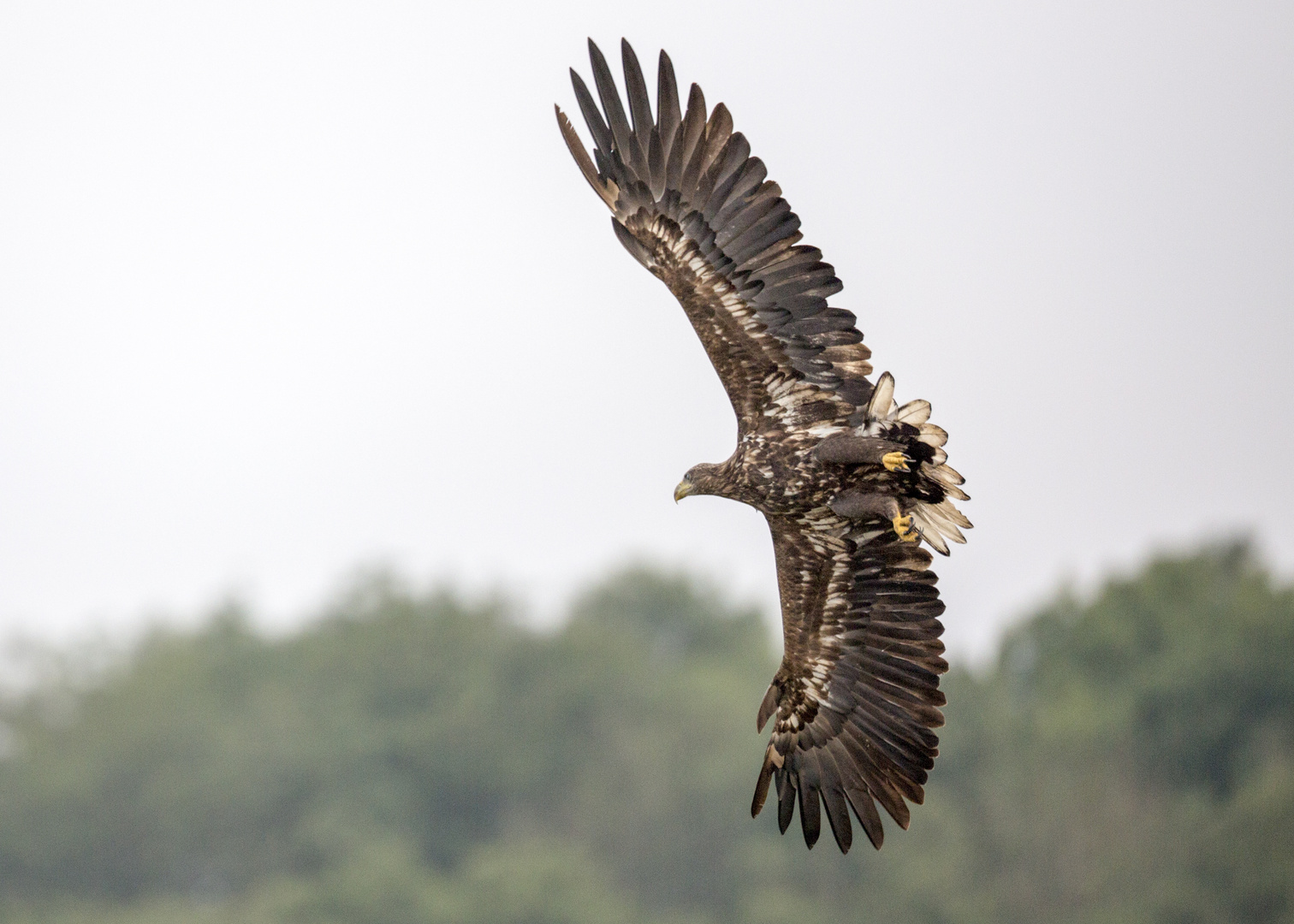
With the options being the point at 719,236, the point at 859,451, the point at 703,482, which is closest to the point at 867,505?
the point at 859,451

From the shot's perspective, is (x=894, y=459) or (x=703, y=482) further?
(x=703, y=482)

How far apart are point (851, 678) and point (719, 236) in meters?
3.28

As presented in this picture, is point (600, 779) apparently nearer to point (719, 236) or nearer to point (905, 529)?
point (905, 529)

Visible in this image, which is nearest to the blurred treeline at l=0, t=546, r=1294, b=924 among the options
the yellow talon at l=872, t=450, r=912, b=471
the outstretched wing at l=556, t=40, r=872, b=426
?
the yellow talon at l=872, t=450, r=912, b=471

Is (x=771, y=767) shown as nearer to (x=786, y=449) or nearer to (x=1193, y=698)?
(x=786, y=449)

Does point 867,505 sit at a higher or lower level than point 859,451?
lower

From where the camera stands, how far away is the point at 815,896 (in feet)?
157

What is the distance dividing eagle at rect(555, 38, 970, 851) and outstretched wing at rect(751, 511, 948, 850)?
1 centimetres

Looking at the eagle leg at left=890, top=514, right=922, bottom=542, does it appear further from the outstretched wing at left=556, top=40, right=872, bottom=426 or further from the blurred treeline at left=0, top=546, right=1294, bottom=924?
the blurred treeline at left=0, top=546, right=1294, bottom=924

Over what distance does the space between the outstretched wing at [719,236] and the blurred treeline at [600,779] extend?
33.5 metres

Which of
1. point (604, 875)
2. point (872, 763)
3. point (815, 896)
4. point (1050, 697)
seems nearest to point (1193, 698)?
point (1050, 697)

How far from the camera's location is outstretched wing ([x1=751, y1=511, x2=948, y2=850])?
12391 mm

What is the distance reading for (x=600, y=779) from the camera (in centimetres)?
5653

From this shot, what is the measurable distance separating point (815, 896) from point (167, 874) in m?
20.3
